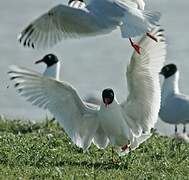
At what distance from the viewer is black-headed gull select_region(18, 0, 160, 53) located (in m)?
9.67

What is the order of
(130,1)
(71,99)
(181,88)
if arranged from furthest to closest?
1. (181,88)
2. (130,1)
3. (71,99)

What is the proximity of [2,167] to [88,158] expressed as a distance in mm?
→ 1288

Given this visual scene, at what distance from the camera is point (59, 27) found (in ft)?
34.3

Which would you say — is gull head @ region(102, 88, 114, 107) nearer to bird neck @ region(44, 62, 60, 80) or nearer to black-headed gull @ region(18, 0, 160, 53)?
black-headed gull @ region(18, 0, 160, 53)

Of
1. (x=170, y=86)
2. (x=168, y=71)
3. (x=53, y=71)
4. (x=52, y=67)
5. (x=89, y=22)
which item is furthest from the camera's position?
(x=168, y=71)

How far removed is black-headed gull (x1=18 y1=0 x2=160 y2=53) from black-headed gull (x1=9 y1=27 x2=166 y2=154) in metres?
0.23

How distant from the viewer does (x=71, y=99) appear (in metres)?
9.57

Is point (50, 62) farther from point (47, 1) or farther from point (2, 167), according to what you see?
point (47, 1)

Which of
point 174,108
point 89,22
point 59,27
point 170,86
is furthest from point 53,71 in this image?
point 89,22

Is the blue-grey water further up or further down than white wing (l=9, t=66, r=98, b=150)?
further down

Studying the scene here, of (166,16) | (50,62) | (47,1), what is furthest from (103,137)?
(47,1)

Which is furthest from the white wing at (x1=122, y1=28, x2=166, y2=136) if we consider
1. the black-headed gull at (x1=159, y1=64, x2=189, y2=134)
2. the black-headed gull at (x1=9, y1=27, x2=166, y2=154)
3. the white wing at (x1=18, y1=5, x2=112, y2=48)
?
the black-headed gull at (x1=159, y1=64, x2=189, y2=134)

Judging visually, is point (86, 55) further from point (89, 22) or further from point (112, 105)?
point (112, 105)

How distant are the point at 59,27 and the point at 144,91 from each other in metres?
1.29
